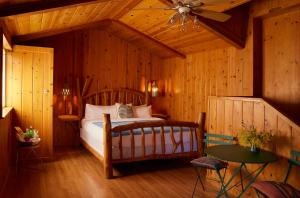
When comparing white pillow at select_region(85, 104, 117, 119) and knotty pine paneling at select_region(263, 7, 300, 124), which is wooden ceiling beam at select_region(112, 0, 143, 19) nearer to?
white pillow at select_region(85, 104, 117, 119)

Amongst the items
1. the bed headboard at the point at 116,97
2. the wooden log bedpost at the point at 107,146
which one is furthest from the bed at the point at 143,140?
the bed headboard at the point at 116,97

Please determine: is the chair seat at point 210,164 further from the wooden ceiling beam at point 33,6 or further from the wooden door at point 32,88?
the wooden door at point 32,88

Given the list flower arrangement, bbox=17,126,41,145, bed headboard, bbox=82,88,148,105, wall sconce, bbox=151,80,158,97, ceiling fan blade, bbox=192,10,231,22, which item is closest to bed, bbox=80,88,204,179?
flower arrangement, bbox=17,126,41,145

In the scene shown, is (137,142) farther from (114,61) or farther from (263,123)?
(114,61)

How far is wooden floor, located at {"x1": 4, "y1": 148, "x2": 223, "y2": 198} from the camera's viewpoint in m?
3.45

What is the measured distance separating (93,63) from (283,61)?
13.2ft

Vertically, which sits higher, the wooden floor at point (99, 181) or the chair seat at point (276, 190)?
the chair seat at point (276, 190)

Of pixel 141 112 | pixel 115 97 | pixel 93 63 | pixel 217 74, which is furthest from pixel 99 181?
pixel 93 63

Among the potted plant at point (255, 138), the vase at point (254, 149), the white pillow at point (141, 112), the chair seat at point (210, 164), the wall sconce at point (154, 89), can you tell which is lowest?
the chair seat at point (210, 164)

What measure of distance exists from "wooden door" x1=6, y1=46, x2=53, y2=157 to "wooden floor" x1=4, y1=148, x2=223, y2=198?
0.70m

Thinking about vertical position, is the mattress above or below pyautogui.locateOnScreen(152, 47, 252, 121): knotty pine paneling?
below

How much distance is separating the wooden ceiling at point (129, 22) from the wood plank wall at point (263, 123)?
145 centimetres

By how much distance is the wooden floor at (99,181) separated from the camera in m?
3.45

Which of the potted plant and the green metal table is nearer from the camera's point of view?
the green metal table
